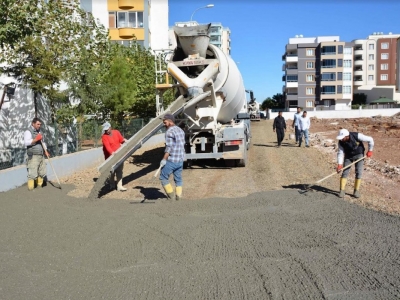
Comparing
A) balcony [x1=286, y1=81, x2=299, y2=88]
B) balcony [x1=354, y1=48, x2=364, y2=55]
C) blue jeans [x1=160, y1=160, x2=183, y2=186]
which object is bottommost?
blue jeans [x1=160, y1=160, x2=183, y2=186]

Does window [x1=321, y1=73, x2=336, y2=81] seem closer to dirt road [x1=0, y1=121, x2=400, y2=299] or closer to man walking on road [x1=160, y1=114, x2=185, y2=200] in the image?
dirt road [x1=0, y1=121, x2=400, y2=299]

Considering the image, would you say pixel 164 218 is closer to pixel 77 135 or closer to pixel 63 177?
pixel 63 177

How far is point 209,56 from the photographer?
41.9 feet

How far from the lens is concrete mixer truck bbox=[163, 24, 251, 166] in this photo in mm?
12273

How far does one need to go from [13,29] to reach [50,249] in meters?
6.36

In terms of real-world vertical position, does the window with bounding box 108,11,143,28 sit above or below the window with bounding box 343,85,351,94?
above

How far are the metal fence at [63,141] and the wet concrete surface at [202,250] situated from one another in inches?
109

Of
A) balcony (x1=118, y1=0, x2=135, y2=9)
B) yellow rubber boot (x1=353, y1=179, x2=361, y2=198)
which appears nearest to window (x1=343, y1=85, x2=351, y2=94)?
balcony (x1=118, y1=0, x2=135, y2=9)

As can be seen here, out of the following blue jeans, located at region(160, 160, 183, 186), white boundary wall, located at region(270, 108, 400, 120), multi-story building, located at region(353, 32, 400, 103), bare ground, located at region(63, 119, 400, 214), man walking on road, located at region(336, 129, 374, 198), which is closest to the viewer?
blue jeans, located at region(160, 160, 183, 186)

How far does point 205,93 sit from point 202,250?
731 centimetres

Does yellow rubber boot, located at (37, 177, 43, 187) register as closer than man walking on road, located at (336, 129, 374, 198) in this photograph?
No

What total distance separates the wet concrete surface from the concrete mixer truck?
4687mm

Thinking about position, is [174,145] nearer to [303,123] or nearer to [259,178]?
[259,178]

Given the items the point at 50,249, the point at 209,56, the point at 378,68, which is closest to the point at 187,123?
the point at 209,56
